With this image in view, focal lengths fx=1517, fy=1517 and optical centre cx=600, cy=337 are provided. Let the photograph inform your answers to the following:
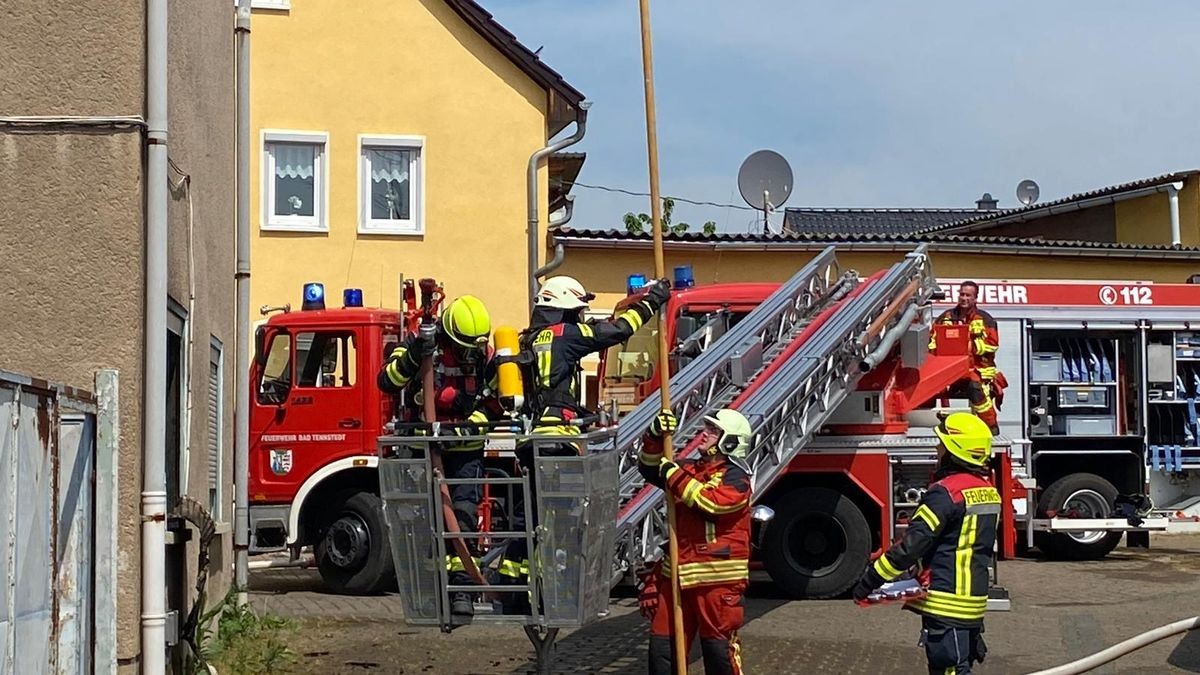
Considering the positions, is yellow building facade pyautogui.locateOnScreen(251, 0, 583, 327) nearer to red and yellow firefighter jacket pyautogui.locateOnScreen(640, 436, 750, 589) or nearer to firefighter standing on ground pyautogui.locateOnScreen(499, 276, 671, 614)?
firefighter standing on ground pyautogui.locateOnScreen(499, 276, 671, 614)

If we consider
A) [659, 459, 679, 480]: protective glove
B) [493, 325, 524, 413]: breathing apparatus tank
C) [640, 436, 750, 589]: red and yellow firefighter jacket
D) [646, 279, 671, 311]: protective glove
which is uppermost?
[646, 279, 671, 311]: protective glove

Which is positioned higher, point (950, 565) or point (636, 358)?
point (636, 358)

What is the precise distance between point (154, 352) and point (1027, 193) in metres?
29.2

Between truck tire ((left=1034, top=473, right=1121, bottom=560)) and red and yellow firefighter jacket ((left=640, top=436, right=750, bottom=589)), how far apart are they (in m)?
8.35

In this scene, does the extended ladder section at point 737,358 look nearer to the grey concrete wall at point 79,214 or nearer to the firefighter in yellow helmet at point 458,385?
the firefighter in yellow helmet at point 458,385

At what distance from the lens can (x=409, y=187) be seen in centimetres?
1925

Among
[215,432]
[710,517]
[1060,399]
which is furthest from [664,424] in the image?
[1060,399]

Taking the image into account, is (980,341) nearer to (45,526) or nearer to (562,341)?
(562,341)

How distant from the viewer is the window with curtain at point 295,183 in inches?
745

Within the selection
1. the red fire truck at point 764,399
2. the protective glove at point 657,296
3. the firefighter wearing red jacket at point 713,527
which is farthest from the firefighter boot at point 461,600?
the red fire truck at point 764,399

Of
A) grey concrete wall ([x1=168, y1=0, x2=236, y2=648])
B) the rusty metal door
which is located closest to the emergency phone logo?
grey concrete wall ([x1=168, y1=0, x2=236, y2=648])

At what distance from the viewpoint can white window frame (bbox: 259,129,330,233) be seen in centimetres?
1884

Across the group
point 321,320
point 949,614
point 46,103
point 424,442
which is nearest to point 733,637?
point 949,614

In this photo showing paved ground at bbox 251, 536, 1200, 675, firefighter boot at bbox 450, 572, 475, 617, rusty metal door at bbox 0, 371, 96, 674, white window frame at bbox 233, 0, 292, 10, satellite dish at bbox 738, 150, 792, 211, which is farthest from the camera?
satellite dish at bbox 738, 150, 792, 211
